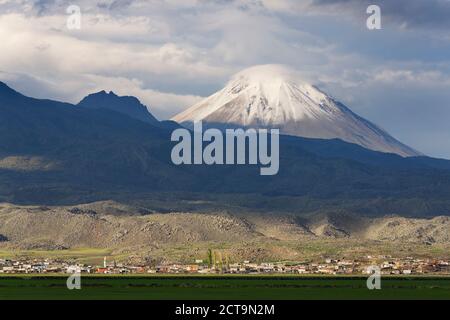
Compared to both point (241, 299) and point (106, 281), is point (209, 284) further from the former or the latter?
point (241, 299)

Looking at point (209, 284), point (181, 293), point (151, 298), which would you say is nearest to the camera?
point (151, 298)
